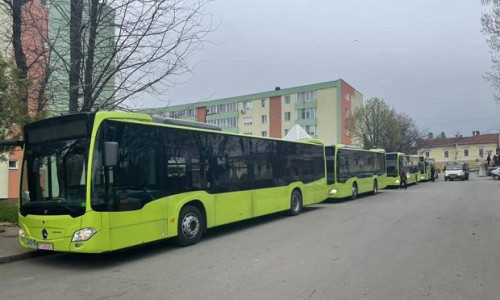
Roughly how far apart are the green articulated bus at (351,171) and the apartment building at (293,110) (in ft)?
122

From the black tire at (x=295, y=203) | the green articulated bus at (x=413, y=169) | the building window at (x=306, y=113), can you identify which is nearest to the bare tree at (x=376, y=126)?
the green articulated bus at (x=413, y=169)

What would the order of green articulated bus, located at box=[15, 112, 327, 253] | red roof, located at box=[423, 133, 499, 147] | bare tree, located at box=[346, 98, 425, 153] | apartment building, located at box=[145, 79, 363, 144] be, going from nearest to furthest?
green articulated bus, located at box=[15, 112, 327, 253] → bare tree, located at box=[346, 98, 425, 153] → apartment building, located at box=[145, 79, 363, 144] → red roof, located at box=[423, 133, 499, 147]

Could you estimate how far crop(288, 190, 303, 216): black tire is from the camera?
15.5m

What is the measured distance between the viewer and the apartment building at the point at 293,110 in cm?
6856

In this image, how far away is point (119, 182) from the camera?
824 centimetres

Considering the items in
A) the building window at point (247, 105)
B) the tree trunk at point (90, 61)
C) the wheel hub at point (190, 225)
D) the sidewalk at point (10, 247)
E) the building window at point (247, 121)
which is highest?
the building window at point (247, 105)

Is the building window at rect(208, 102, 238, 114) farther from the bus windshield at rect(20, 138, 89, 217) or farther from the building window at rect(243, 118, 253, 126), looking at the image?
the bus windshield at rect(20, 138, 89, 217)

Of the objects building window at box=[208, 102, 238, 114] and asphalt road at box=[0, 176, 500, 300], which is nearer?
asphalt road at box=[0, 176, 500, 300]

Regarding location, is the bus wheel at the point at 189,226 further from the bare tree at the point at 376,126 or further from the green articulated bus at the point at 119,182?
the bare tree at the point at 376,126

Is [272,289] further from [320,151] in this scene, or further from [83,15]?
[320,151]

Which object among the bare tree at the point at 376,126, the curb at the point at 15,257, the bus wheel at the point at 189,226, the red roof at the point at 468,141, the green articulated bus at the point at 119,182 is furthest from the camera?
the red roof at the point at 468,141

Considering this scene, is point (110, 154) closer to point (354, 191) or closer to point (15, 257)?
point (15, 257)

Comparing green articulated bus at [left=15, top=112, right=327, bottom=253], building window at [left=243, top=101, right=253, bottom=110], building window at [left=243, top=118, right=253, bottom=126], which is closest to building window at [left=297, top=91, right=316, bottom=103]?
building window at [left=243, top=101, right=253, bottom=110]

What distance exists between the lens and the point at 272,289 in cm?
614
